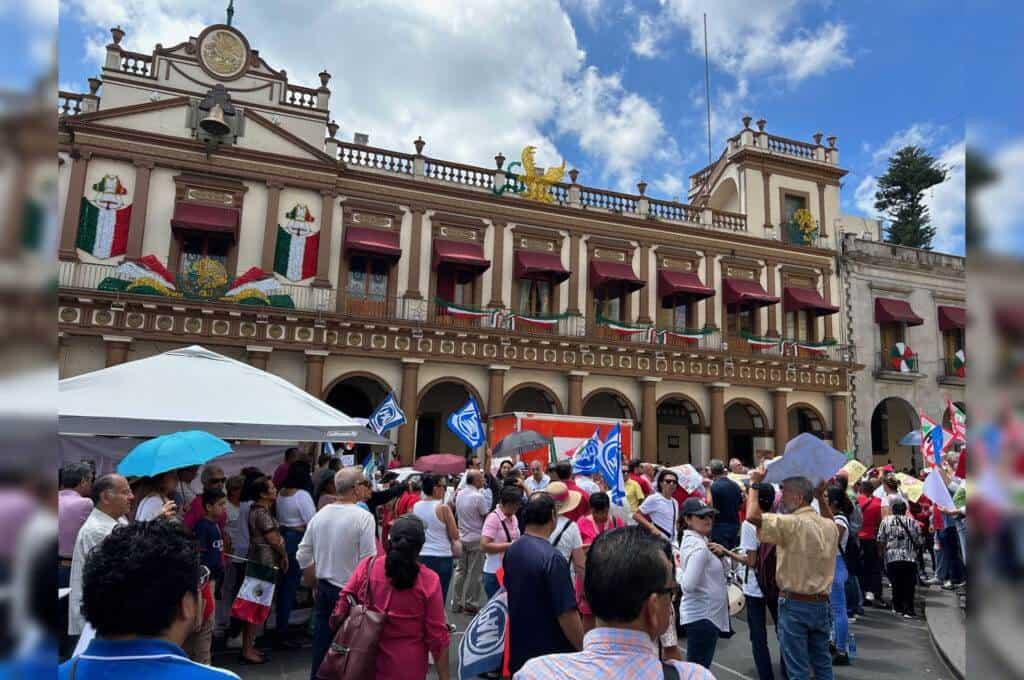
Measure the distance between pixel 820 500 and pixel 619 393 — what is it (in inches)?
617

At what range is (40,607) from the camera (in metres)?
0.65

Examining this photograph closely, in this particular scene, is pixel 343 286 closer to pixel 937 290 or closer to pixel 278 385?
pixel 278 385

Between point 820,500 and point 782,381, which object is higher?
point 782,381

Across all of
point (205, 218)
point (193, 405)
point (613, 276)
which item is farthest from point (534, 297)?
point (193, 405)

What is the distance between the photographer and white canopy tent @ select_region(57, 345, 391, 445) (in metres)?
6.49

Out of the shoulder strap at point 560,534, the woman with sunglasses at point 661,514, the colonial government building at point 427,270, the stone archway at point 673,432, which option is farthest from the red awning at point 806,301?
the shoulder strap at point 560,534

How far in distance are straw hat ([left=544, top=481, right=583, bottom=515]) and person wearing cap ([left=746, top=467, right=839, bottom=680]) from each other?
1.75 metres

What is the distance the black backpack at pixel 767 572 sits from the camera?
5.48 m

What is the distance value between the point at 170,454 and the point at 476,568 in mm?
4634

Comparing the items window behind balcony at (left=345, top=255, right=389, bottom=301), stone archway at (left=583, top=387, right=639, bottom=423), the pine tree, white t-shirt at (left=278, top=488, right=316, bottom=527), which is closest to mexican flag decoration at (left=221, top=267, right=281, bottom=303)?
window behind balcony at (left=345, top=255, right=389, bottom=301)

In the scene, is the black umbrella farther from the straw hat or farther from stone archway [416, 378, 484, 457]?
stone archway [416, 378, 484, 457]

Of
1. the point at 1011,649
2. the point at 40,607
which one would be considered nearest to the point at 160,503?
the point at 40,607

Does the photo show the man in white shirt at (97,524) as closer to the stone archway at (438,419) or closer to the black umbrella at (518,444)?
the black umbrella at (518,444)

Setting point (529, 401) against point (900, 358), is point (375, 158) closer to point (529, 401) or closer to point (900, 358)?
point (529, 401)
